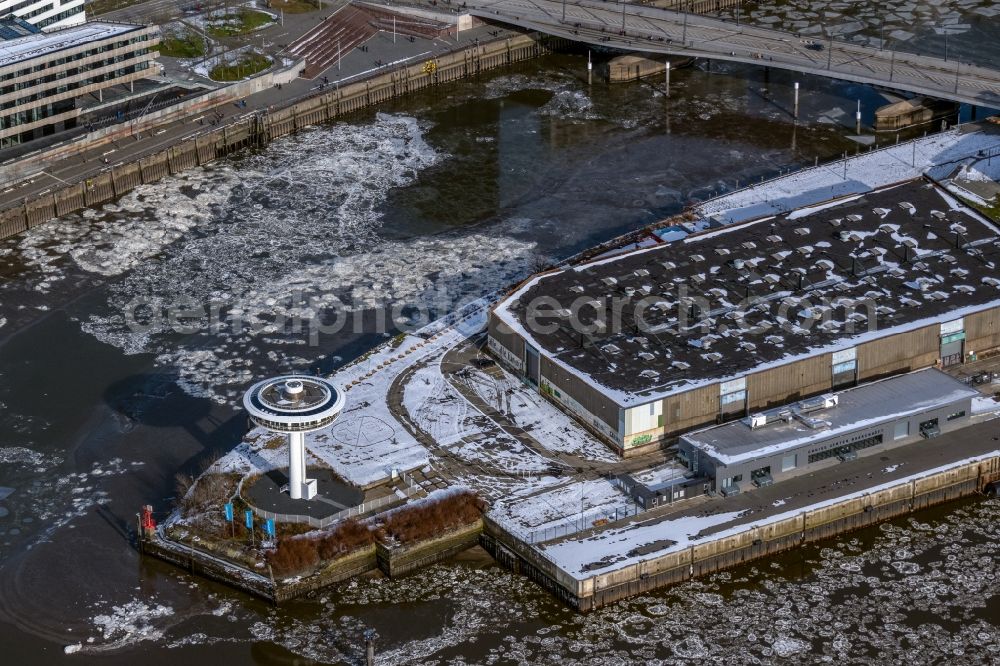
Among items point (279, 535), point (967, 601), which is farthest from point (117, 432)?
point (967, 601)

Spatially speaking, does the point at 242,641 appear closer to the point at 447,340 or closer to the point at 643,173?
the point at 447,340

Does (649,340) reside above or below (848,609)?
above

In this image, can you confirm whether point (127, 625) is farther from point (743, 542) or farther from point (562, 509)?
point (743, 542)

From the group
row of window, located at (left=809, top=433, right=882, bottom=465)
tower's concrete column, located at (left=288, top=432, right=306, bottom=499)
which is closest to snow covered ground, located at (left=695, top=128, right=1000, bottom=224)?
row of window, located at (left=809, top=433, right=882, bottom=465)

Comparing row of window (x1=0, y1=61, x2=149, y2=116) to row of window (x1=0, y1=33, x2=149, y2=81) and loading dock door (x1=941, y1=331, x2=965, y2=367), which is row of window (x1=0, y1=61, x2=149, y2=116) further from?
loading dock door (x1=941, y1=331, x2=965, y2=367)

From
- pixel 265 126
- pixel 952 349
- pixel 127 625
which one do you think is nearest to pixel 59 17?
pixel 265 126

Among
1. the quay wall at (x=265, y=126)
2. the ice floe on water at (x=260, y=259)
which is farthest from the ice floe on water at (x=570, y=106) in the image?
the ice floe on water at (x=260, y=259)

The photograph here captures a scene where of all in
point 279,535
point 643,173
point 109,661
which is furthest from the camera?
point 643,173
